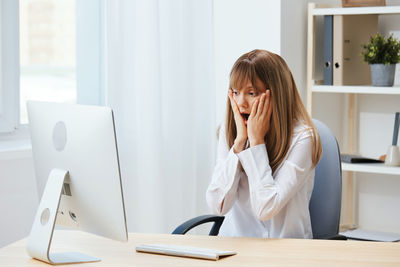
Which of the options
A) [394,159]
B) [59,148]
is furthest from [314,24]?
[59,148]

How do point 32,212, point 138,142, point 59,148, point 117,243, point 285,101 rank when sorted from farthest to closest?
point 138,142
point 32,212
point 285,101
point 117,243
point 59,148

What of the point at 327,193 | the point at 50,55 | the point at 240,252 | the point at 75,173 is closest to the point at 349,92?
the point at 327,193

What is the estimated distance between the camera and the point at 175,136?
2912mm

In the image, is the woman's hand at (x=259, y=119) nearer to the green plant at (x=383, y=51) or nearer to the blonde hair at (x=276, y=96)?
the blonde hair at (x=276, y=96)

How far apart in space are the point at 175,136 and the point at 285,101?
1040 millimetres

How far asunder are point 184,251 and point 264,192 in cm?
35

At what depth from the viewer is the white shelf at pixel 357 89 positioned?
9.59 feet

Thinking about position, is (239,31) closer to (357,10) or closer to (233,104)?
(357,10)

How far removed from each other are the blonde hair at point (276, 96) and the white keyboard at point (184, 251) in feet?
1.45

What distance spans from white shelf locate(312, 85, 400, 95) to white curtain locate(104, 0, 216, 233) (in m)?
0.55

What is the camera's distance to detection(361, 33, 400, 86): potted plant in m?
2.96

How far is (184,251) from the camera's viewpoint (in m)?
1.62

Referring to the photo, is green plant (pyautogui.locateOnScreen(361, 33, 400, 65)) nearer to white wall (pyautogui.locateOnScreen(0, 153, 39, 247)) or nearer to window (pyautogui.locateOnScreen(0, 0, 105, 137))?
window (pyautogui.locateOnScreen(0, 0, 105, 137))

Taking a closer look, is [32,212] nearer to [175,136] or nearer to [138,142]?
[138,142]
